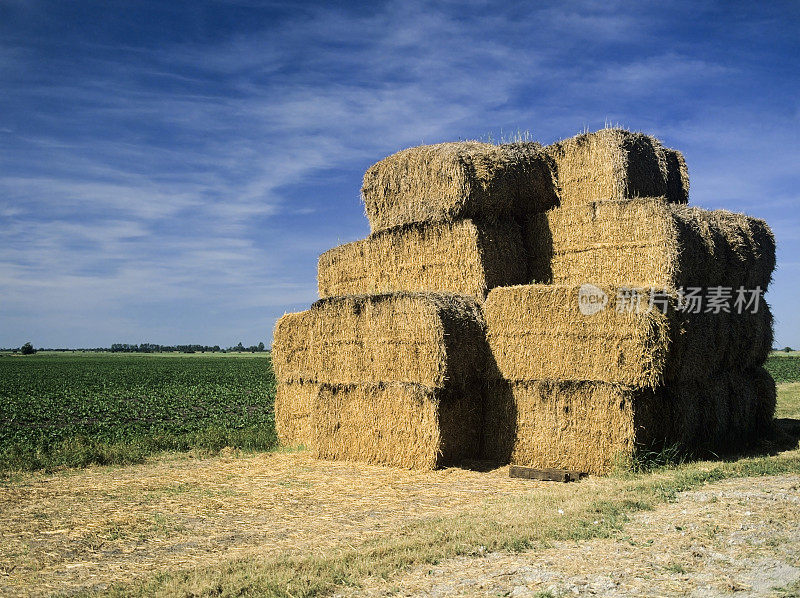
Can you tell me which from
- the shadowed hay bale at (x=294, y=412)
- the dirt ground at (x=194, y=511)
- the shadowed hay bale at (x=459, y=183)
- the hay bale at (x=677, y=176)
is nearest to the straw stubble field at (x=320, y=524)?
the dirt ground at (x=194, y=511)

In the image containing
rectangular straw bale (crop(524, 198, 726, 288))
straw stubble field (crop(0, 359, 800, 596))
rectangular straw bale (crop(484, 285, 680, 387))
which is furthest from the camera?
rectangular straw bale (crop(524, 198, 726, 288))

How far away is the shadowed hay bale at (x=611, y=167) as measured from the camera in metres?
12.1

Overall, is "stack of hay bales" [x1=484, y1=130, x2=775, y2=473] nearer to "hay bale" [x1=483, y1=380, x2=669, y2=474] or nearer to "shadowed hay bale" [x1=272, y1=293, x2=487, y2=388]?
"hay bale" [x1=483, y1=380, x2=669, y2=474]

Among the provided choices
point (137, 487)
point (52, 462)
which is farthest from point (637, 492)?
point (52, 462)

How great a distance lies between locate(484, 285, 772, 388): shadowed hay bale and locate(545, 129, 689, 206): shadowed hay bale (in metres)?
2.81

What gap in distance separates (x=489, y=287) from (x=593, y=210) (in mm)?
2228

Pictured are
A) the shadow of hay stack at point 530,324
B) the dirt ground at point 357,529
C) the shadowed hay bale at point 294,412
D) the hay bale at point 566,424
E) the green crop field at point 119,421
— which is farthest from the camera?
the shadowed hay bale at point 294,412

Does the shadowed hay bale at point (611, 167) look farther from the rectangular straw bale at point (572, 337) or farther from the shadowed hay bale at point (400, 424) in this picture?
the shadowed hay bale at point (400, 424)

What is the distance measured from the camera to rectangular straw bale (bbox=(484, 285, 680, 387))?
31.3ft

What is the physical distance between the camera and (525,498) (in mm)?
8336

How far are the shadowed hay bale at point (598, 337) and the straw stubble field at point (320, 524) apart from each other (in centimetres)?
150

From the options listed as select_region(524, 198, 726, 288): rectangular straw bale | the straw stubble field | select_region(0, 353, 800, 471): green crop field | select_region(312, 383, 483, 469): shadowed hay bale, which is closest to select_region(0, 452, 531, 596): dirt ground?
the straw stubble field

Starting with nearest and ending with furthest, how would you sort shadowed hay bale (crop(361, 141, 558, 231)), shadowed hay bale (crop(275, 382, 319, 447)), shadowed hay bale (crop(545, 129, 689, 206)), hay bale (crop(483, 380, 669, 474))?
hay bale (crop(483, 380, 669, 474)), shadowed hay bale (crop(545, 129, 689, 206)), shadowed hay bale (crop(361, 141, 558, 231)), shadowed hay bale (crop(275, 382, 319, 447))

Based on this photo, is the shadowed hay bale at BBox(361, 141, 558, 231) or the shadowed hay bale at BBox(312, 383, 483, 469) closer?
the shadowed hay bale at BBox(312, 383, 483, 469)
